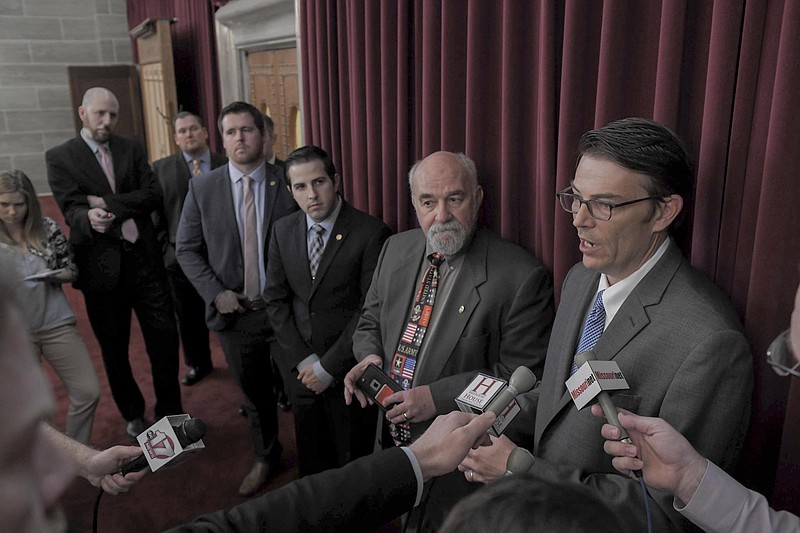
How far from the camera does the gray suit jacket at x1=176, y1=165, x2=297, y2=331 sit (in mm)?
3023

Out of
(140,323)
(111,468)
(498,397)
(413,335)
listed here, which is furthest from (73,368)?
(498,397)

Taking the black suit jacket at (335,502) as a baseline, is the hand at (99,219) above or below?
above

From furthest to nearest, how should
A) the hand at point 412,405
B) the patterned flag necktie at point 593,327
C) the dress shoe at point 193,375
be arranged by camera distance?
the dress shoe at point 193,375 < the hand at point 412,405 < the patterned flag necktie at point 593,327

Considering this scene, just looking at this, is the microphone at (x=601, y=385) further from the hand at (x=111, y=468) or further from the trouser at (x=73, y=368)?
the trouser at (x=73, y=368)

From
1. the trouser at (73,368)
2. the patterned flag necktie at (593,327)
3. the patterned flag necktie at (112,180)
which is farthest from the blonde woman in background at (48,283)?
the patterned flag necktie at (593,327)

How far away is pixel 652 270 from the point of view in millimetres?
1478

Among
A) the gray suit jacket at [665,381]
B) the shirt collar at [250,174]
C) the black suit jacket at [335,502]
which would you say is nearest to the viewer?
the black suit jacket at [335,502]

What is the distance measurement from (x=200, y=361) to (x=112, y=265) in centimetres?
134

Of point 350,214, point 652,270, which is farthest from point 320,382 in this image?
point 652,270

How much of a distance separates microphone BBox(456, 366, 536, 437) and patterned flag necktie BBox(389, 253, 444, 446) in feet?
2.52

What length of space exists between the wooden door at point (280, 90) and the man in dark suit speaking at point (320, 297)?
6.30 feet

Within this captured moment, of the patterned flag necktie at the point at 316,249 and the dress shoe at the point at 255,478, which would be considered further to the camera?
the dress shoe at the point at 255,478

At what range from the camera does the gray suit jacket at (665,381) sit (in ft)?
4.18

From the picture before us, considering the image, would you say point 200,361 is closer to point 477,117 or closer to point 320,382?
point 320,382
